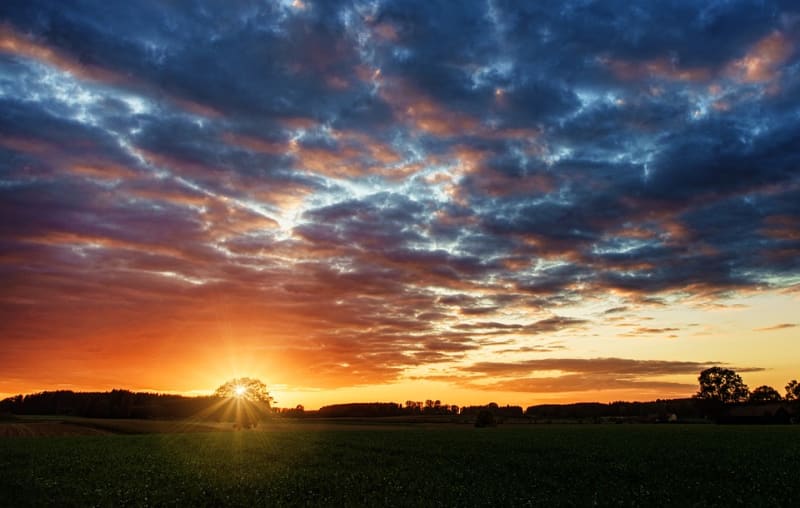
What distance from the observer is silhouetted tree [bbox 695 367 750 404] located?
150250mm

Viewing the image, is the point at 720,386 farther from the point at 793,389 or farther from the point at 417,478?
the point at 417,478

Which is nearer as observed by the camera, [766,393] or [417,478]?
[417,478]

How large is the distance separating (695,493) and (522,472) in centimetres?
900

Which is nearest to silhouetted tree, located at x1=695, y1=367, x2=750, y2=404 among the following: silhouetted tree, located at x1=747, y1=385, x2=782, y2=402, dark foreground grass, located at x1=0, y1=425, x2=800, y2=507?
silhouetted tree, located at x1=747, y1=385, x2=782, y2=402

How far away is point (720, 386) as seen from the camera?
15250cm

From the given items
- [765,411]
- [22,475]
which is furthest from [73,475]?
[765,411]

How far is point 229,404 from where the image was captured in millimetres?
184125

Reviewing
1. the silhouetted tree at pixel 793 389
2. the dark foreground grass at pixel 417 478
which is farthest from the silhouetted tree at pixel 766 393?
the dark foreground grass at pixel 417 478

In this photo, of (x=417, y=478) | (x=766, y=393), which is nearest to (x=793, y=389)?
(x=766, y=393)

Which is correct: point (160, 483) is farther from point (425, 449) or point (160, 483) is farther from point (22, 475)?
point (425, 449)

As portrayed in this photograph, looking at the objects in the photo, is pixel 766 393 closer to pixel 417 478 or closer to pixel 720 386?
pixel 720 386

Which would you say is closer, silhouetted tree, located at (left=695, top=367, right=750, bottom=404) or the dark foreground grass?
the dark foreground grass

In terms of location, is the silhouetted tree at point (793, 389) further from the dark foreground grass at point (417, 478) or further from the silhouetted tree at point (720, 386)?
the dark foreground grass at point (417, 478)

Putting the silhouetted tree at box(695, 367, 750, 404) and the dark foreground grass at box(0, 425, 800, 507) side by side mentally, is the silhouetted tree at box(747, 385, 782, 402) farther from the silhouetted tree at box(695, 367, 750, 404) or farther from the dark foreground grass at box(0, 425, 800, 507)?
the dark foreground grass at box(0, 425, 800, 507)
